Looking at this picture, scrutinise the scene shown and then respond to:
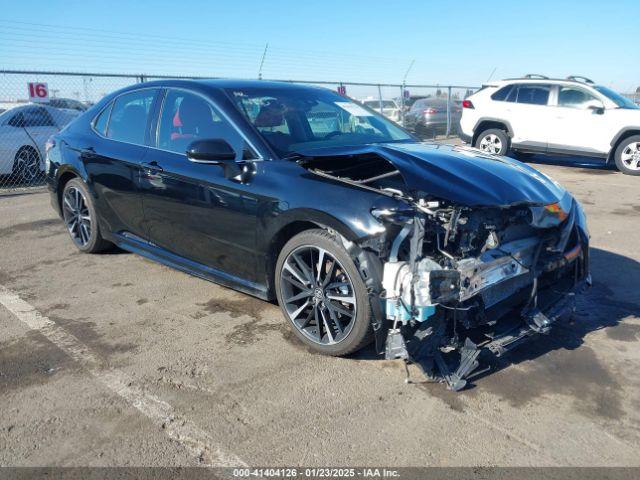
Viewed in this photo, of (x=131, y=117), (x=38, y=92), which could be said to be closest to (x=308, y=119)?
(x=131, y=117)

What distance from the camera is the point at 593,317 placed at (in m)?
4.05

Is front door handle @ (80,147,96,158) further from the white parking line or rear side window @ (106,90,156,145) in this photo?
the white parking line

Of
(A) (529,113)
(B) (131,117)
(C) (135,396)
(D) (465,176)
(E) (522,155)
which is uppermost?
(B) (131,117)

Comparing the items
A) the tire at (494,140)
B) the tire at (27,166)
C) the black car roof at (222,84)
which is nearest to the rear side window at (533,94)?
the tire at (494,140)

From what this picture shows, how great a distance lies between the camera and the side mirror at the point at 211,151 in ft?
11.8

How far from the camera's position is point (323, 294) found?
339 centimetres

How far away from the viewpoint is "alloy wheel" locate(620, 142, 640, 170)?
10.8m

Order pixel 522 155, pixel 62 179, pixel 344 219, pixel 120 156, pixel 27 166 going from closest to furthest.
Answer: pixel 344 219 < pixel 120 156 < pixel 62 179 < pixel 27 166 < pixel 522 155

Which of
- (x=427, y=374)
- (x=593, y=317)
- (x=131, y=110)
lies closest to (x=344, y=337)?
(x=427, y=374)

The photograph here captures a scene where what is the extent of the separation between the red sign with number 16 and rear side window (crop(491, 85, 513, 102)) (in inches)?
384

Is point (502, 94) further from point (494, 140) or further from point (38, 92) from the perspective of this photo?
point (38, 92)

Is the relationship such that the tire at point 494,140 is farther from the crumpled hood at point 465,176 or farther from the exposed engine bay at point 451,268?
the exposed engine bay at point 451,268

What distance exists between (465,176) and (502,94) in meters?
9.94

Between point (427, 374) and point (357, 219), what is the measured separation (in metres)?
0.94
